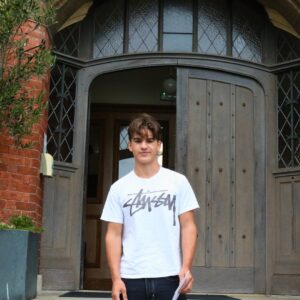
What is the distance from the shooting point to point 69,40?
22.8 feet

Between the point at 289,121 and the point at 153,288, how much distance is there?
183 inches

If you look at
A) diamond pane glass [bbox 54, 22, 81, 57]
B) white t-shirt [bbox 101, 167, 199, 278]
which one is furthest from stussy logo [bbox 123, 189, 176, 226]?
diamond pane glass [bbox 54, 22, 81, 57]

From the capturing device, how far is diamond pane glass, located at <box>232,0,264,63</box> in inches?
278

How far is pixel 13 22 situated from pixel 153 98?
4.66 metres

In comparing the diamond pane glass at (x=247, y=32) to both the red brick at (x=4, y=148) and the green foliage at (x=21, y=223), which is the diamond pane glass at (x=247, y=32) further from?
the green foliage at (x=21, y=223)

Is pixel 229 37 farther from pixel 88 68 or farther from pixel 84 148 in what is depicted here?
pixel 84 148

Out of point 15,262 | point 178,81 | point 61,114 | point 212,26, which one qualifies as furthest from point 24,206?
point 212,26

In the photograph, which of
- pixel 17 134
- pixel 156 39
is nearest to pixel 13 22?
pixel 17 134

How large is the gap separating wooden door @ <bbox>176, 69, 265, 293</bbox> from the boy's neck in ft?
13.2

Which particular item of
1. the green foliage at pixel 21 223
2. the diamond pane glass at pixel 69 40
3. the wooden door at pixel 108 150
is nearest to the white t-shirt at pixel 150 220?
the green foliage at pixel 21 223

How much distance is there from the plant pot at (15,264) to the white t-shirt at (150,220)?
2.58 m

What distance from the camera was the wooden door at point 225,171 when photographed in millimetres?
6512

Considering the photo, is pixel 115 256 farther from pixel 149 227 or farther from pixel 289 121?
pixel 289 121

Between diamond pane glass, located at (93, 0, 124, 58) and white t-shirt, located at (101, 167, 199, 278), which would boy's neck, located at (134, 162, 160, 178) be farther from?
diamond pane glass, located at (93, 0, 124, 58)
